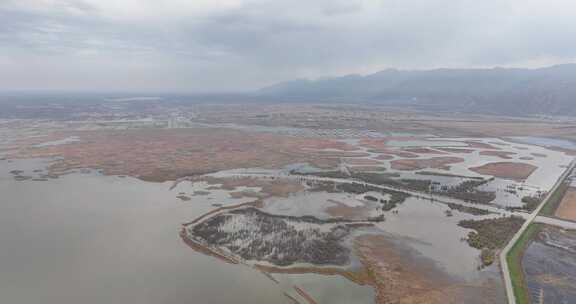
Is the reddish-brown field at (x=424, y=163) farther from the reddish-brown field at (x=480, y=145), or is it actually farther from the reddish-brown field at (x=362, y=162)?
the reddish-brown field at (x=480, y=145)

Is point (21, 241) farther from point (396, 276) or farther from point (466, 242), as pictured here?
point (466, 242)

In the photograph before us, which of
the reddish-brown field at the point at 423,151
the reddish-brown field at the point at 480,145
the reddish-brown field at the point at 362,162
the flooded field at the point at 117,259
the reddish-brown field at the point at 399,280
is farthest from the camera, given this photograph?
the reddish-brown field at the point at 480,145

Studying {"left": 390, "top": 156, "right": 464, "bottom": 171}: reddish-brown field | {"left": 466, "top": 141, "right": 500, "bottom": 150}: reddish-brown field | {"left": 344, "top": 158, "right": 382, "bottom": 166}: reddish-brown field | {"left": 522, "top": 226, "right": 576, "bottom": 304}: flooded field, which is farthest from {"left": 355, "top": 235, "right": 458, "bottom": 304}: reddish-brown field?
{"left": 466, "top": 141, "right": 500, "bottom": 150}: reddish-brown field

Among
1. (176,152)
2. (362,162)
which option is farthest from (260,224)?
(176,152)

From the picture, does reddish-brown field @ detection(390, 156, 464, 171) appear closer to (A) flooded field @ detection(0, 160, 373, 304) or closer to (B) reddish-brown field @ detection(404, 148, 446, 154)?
(B) reddish-brown field @ detection(404, 148, 446, 154)

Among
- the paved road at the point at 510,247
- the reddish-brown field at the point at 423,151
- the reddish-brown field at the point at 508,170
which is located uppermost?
the reddish-brown field at the point at 423,151

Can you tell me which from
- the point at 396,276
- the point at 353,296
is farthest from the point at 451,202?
the point at 353,296

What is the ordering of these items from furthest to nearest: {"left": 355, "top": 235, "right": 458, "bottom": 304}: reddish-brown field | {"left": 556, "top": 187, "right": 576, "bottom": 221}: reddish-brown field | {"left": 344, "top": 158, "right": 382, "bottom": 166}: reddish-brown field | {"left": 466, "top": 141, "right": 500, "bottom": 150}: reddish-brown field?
{"left": 466, "top": 141, "right": 500, "bottom": 150}: reddish-brown field < {"left": 344, "top": 158, "right": 382, "bottom": 166}: reddish-brown field < {"left": 556, "top": 187, "right": 576, "bottom": 221}: reddish-brown field < {"left": 355, "top": 235, "right": 458, "bottom": 304}: reddish-brown field

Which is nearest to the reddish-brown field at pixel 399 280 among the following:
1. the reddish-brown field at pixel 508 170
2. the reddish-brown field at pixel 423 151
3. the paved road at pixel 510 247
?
the paved road at pixel 510 247

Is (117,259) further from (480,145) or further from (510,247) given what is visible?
(480,145)
